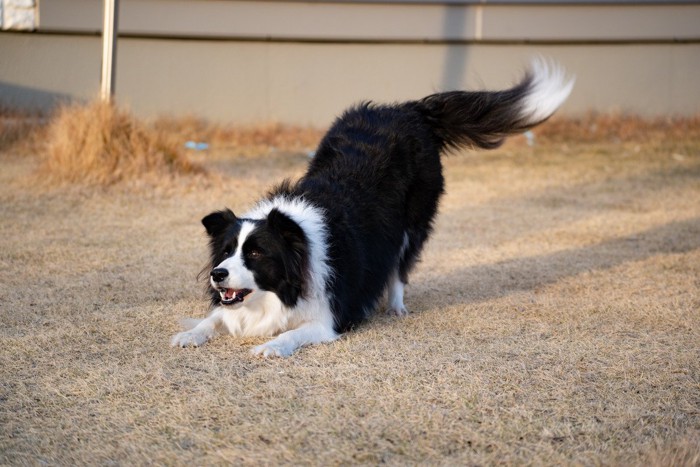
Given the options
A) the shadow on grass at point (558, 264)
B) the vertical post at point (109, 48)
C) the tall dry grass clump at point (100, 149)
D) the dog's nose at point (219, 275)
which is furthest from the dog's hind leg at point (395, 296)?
the vertical post at point (109, 48)

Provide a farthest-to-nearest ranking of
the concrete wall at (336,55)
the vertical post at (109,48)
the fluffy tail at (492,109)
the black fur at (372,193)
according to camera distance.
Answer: the concrete wall at (336,55), the vertical post at (109,48), the fluffy tail at (492,109), the black fur at (372,193)

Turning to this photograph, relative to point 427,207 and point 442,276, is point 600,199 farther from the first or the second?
point 427,207

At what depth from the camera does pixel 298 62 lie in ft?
38.9

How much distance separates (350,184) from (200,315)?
1.16 m

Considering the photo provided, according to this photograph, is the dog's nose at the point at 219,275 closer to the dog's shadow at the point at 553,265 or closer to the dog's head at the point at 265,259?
the dog's head at the point at 265,259

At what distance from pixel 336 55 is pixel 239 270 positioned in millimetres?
7927

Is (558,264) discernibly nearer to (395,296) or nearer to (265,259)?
(395,296)

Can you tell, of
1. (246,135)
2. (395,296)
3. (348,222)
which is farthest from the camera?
(246,135)

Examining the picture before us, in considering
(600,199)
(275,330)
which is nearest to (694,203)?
(600,199)

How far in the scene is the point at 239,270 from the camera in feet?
14.5

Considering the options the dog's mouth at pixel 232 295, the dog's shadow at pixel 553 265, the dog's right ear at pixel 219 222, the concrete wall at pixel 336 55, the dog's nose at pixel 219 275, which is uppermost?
the concrete wall at pixel 336 55

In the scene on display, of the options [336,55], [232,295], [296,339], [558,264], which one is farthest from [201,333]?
[336,55]

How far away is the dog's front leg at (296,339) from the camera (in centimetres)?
433

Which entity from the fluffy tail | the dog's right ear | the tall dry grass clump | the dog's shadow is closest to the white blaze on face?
the dog's right ear
